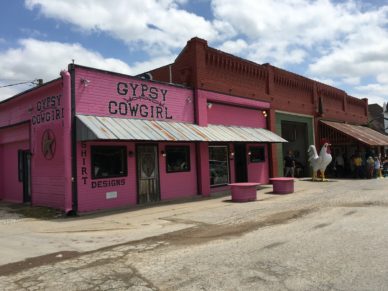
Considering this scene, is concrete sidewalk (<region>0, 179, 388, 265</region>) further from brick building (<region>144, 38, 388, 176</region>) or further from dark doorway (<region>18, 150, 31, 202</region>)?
brick building (<region>144, 38, 388, 176</region>)

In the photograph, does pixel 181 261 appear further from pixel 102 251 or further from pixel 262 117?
pixel 262 117

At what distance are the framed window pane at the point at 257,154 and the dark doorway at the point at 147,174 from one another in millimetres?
7006

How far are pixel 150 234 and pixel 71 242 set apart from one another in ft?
5.86

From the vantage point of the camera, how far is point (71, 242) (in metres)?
8.77

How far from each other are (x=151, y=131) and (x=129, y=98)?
1.57 m

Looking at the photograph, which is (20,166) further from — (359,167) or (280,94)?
(359,167)

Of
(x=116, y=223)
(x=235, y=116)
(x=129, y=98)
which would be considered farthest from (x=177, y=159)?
(x=116, y=223)

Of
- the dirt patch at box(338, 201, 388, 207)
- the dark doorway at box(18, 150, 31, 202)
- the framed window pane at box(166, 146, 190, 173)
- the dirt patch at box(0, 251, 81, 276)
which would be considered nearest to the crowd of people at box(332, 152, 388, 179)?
the dirt patch at box(338, 201, 388, 207)

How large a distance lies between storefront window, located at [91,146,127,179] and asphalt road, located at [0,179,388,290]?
147 centimetres

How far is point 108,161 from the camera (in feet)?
44.9

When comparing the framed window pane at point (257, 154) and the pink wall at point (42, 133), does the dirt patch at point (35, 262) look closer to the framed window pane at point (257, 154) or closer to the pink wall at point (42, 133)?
the pink wall at point (42, 133)

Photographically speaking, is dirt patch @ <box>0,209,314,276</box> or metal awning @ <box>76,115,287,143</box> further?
metal awning @ <box>76,115,287,143</box>

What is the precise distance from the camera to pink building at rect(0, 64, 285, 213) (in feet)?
42.1

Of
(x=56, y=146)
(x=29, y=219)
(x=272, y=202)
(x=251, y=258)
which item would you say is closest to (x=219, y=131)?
(x=272, y=202)
